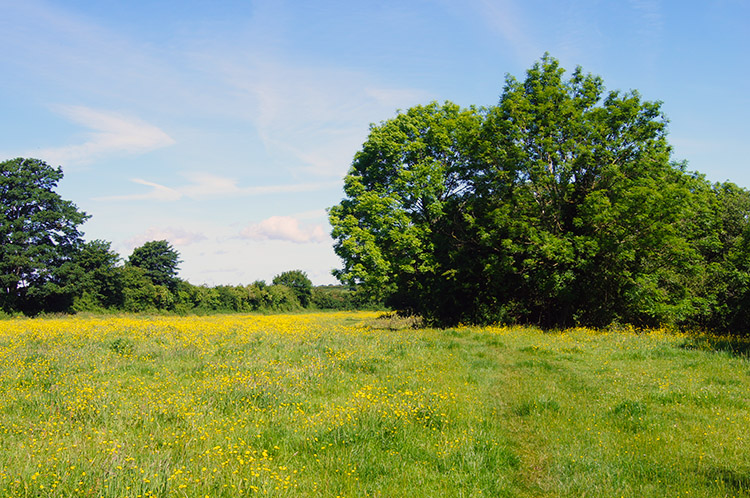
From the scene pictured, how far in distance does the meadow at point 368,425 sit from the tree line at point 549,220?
1011 cm

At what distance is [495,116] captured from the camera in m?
26.7

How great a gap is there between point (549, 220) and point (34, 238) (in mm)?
58908

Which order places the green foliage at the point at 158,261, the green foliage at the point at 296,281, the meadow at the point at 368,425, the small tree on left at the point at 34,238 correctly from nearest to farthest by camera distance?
the meadow at the point at 368,425 < the small tree on left at the point at 34,238 < the green foliage at the point at 158,261 < the green foliage at the point at 296,281

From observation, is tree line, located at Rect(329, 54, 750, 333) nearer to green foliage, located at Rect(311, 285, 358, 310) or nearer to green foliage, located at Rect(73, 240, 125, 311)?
green foliage, located at Rect(73, 240, 125, 311)

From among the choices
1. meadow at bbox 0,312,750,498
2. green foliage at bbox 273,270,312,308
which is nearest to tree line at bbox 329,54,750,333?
meadow at bbox 0,312,750,498

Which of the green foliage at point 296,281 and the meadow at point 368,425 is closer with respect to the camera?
the meadow at point 368,425

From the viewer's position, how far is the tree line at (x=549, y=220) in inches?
922

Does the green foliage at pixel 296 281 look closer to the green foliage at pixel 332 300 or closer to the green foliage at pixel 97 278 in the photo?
the green foliage at pixel 332 300

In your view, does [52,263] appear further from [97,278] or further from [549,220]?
[549,220]

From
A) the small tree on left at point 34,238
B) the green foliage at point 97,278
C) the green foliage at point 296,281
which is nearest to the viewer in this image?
the small tree on left at point 34,238

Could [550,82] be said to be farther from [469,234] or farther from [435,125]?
[469,234]

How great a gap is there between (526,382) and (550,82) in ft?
71.5

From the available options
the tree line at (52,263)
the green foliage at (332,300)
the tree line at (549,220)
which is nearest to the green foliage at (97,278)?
the tree line at (52,263)

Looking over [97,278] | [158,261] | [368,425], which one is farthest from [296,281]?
[368,425]
